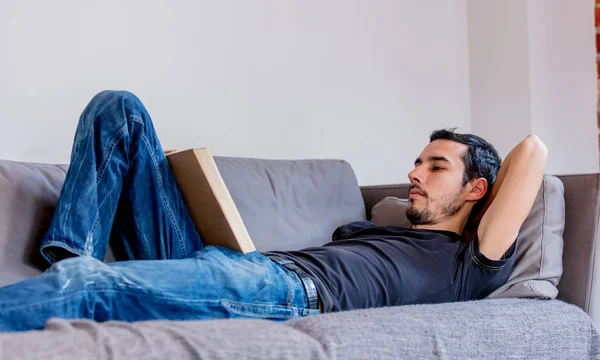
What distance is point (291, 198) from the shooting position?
1.92 metres

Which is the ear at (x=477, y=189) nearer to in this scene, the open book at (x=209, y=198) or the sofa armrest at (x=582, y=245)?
the sofa armrest at (x=582, y=245)

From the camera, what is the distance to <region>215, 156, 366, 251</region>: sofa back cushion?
70.1 inches

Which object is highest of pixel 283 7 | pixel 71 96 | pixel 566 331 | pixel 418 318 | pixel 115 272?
pixel 283 7

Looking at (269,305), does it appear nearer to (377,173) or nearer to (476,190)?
(476,190)

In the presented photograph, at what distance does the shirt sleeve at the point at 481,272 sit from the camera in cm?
144

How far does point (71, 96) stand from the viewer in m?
1.81

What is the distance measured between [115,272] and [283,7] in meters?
1.56

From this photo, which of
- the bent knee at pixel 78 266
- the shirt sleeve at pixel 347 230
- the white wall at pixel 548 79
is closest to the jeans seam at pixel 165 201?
the bent knee at pixel 78 266

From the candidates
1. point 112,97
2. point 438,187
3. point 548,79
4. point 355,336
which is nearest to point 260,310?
point 355,336

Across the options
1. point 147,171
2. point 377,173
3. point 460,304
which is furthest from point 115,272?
point 377,173

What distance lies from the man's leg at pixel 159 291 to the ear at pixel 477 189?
625mm

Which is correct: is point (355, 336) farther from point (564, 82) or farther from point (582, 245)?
point (564, 82)

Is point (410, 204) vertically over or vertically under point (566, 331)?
over

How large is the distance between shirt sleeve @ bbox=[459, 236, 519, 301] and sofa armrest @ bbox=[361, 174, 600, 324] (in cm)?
16
